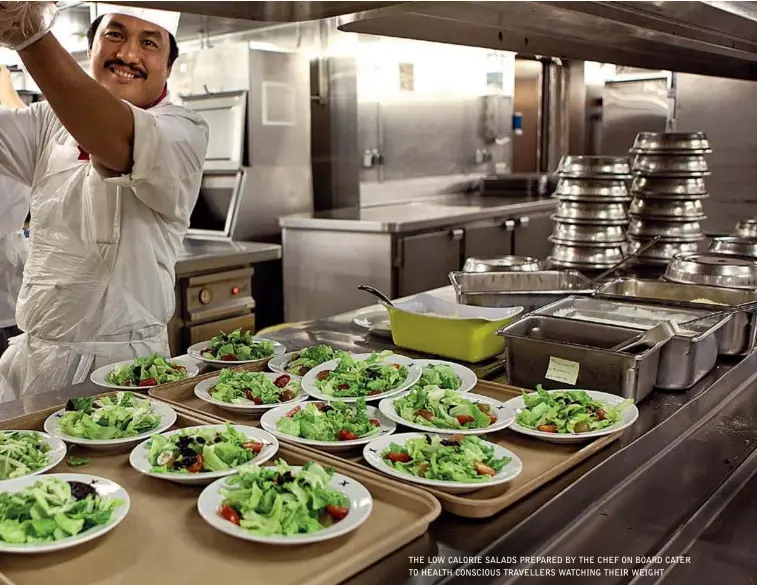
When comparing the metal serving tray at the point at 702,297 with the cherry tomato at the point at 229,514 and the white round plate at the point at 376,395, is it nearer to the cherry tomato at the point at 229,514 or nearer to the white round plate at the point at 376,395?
the white round plate at the point at 376,395

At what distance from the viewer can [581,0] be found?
5.88 feet

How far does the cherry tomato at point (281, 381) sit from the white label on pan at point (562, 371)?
1.89 ft

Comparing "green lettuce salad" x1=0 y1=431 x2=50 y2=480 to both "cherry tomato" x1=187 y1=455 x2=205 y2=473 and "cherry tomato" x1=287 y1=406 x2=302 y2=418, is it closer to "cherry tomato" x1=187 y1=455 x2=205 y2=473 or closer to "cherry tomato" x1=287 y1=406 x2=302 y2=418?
"cherry tomato" x1=187 y1=455 x2=205 y2=473

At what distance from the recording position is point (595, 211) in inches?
113

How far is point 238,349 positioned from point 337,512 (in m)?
0.93

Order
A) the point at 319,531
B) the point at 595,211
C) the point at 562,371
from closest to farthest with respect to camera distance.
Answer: the point at 319,531, the point at 562,371, the point at 595,211

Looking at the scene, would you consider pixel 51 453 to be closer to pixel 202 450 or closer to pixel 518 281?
pixel 202 450

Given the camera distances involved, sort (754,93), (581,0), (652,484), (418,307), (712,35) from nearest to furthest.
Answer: (652,484), (581,0), (418,307), (712,35), (754,93)

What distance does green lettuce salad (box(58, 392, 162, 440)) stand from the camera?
136 cm

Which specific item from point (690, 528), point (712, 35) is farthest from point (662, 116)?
point (690, 528)

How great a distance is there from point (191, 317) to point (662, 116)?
5050 millimetres

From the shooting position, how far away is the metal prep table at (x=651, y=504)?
111 centimetres

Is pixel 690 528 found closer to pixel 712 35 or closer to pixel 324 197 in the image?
pixel 712 35

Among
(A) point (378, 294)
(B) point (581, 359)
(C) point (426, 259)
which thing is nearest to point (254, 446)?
(B) point (581, 359)
